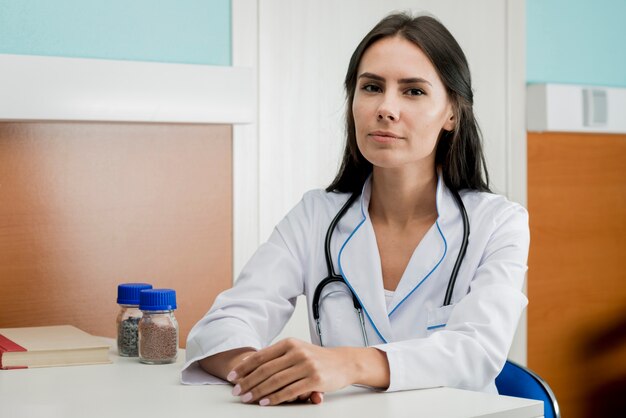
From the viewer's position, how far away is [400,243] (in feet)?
5.70

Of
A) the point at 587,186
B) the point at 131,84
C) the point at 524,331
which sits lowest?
the point at 524,331

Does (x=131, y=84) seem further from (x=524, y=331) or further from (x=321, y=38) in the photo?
(x=524, y=331)

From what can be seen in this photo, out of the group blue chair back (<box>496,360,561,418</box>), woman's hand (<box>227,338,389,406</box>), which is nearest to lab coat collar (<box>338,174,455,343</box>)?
blue chair back (<box>496,360,561,418</box>)

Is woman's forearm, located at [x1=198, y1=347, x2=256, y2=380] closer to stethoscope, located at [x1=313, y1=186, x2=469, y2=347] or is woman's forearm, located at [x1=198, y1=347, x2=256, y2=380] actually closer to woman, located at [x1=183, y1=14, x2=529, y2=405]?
woman, located at [x1=183, y1=14, x2=529, y2=405]

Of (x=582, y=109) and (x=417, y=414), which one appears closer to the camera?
(x=417, y=414)

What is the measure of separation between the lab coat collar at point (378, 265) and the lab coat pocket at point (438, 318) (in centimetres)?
6

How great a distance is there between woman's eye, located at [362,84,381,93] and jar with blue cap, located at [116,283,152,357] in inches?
22.7

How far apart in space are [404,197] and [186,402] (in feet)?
2.31

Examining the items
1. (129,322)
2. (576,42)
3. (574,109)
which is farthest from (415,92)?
(576,42)

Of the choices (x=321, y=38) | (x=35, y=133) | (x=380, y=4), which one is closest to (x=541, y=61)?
(x=380, y=4)

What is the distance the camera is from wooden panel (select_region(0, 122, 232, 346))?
6.38 ft

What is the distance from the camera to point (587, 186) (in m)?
2.84

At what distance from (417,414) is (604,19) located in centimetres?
208

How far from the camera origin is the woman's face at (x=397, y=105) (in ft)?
5.44
